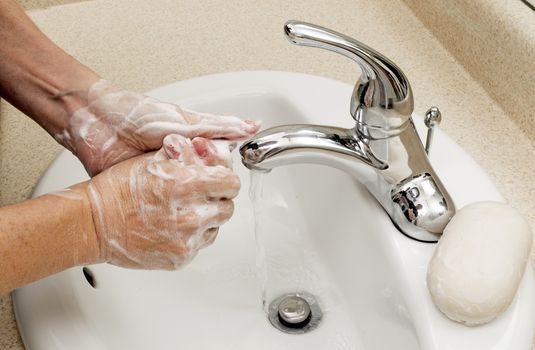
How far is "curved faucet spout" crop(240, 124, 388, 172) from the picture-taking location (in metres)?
0.57

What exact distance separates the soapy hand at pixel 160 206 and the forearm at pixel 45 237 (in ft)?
0.03

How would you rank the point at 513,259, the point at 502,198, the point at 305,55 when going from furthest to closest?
the point at 305,55, the point at 502,198, the point at 513,259

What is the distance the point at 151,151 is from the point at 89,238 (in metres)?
0.13

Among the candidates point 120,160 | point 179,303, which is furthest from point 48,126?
point 179,303

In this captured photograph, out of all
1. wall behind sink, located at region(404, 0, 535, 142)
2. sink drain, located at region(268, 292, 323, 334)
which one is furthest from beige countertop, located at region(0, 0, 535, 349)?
sink drain, located at region(268, 292, 323, 334)

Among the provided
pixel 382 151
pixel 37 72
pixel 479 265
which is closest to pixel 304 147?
pixel 382 151

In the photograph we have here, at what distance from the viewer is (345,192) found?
69cm

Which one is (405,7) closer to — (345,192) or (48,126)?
(345,192)

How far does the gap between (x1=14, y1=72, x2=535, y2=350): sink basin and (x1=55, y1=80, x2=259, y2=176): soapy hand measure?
7 cm

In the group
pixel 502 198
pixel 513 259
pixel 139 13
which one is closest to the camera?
pixel 513 259

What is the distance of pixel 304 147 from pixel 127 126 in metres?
0.19

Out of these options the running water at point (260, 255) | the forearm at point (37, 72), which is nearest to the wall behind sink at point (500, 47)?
the running water at point (260, 255)

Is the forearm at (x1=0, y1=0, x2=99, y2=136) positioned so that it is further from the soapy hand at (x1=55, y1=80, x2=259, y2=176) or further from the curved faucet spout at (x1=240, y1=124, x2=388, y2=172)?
the curved faucet spout at (x1=240, y1=124, x2=388, y2=172)

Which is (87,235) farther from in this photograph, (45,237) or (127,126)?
(127,126)
